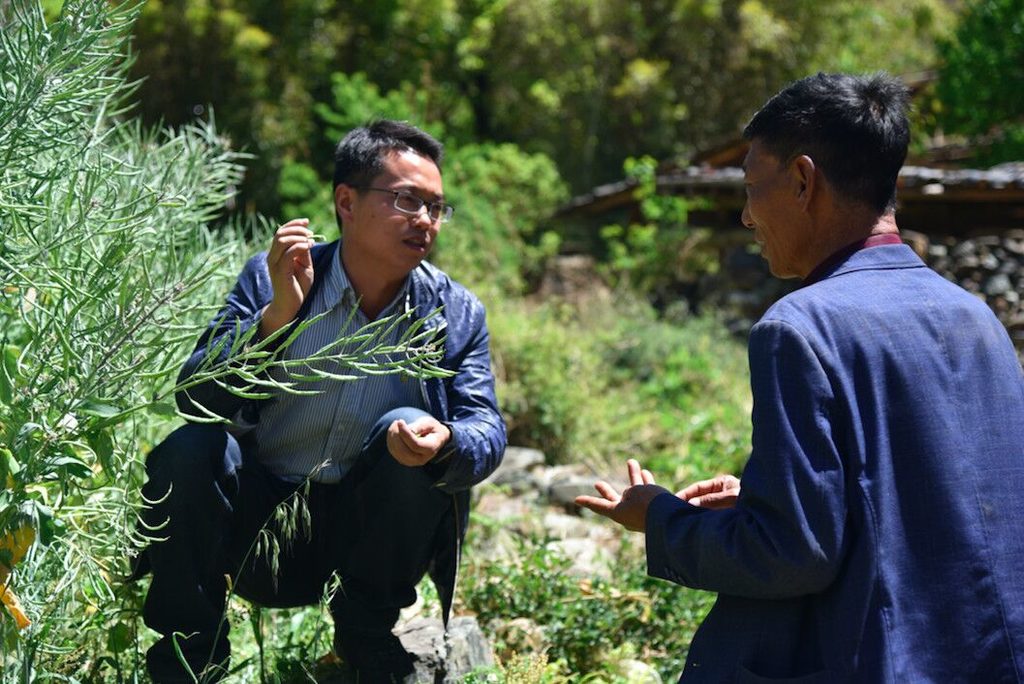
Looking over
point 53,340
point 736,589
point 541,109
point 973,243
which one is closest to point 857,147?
point 736,589

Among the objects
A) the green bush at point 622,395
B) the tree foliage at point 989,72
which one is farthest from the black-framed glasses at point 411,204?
the tree foliage at point 989,72

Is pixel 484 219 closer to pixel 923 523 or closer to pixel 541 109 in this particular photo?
pixel 541 109

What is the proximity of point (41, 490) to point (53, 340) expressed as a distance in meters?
0.30

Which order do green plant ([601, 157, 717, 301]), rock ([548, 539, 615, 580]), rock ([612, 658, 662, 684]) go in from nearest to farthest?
rock ([612, 658, 662, 684]), rock ([548, 539, 615, 580]), green plant ([601, 157, 717, 301])

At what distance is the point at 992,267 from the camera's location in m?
9.02

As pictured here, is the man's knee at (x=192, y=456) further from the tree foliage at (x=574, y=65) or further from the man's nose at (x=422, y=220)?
the tree foliage at (x=574, y=65)

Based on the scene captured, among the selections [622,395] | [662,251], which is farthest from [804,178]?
[662,251]

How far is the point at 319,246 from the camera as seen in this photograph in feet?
11.0

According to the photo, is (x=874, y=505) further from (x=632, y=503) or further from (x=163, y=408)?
(x=163, y=408)

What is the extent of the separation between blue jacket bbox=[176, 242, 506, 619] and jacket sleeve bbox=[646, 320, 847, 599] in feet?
3.24

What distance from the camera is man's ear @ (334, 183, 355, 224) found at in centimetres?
333

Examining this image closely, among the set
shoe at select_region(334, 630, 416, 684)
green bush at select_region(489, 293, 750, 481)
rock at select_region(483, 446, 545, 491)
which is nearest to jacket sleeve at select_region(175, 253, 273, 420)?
shoe at select_region(334, 630, 416, 684)

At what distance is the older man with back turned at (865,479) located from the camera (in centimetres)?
192

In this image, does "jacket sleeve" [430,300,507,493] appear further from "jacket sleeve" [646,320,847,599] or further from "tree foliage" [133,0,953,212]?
"tree foliage" [133,0,953,212]
